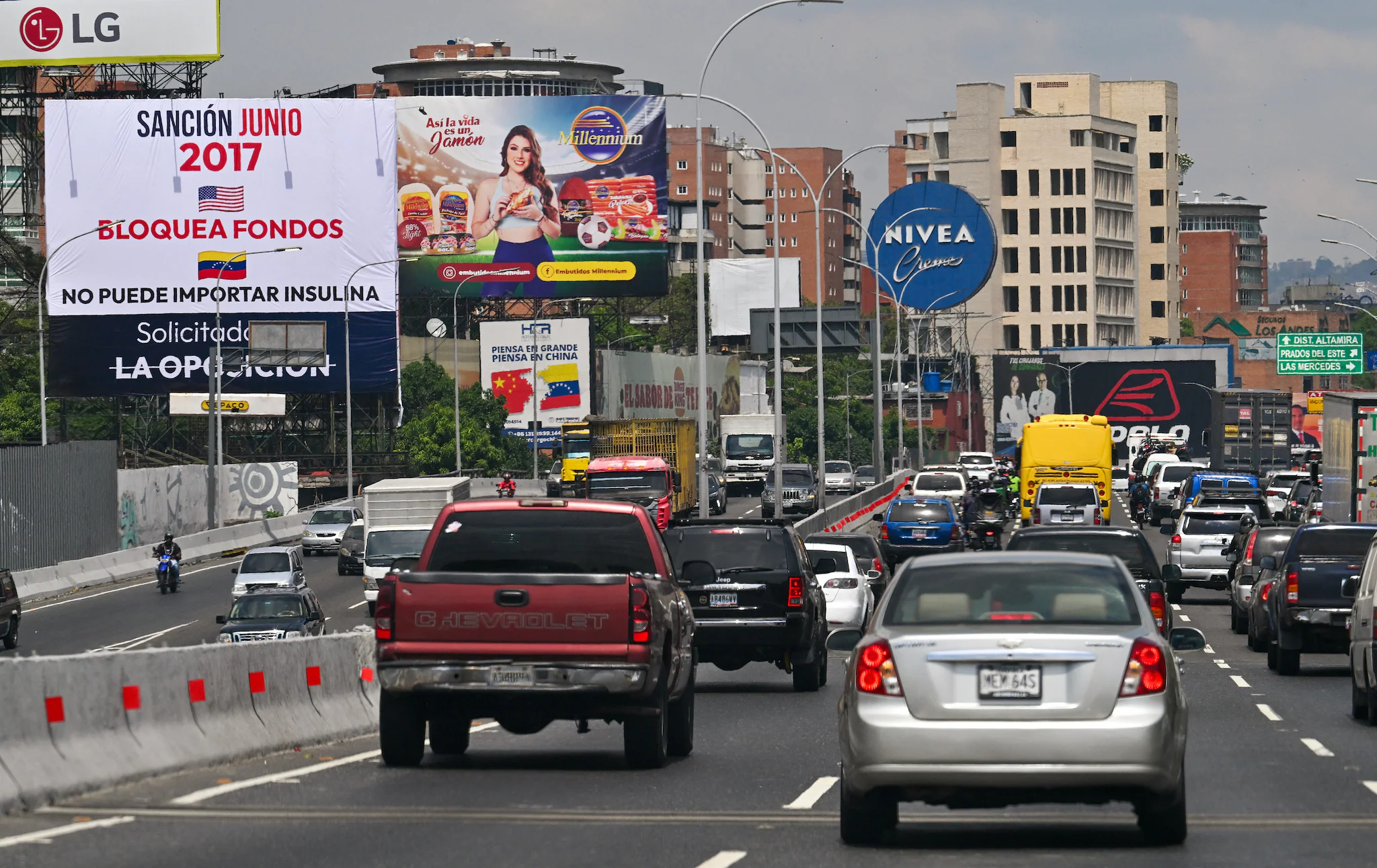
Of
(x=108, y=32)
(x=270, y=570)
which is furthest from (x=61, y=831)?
(x=108, y=32)

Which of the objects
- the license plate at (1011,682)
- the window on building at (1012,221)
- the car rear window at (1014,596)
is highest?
the window on building at (1012,221)

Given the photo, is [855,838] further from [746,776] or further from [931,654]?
[746,776]

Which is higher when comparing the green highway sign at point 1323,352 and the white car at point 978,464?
the green highway sign at point 1323,352

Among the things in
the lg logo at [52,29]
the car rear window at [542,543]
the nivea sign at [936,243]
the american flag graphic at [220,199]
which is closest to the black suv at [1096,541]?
the car rear window at [542,543]

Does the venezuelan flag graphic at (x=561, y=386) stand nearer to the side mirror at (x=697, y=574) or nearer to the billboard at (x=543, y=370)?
the billboard at (x=543, y=370)

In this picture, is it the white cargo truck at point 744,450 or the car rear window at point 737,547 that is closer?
the car rear window at point 737,547

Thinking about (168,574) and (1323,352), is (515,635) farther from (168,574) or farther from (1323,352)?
(1323,352)

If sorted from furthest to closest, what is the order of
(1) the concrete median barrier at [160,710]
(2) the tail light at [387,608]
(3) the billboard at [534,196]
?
(3) the billboard at [534,196] → (2) the tail light at [387,608] → (1) the concrete median barrier at [160,710]

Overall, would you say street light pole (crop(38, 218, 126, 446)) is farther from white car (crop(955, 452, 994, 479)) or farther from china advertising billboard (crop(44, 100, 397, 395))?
white car (crop(955, 452, 994, 479))

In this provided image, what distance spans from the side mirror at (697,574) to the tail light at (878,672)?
479 centimetres

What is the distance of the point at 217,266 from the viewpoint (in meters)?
91.4

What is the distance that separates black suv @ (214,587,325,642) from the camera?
107 ft

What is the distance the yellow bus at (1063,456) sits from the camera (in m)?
61.6

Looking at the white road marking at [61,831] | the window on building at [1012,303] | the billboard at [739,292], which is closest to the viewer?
the white road marking at [61,831]
